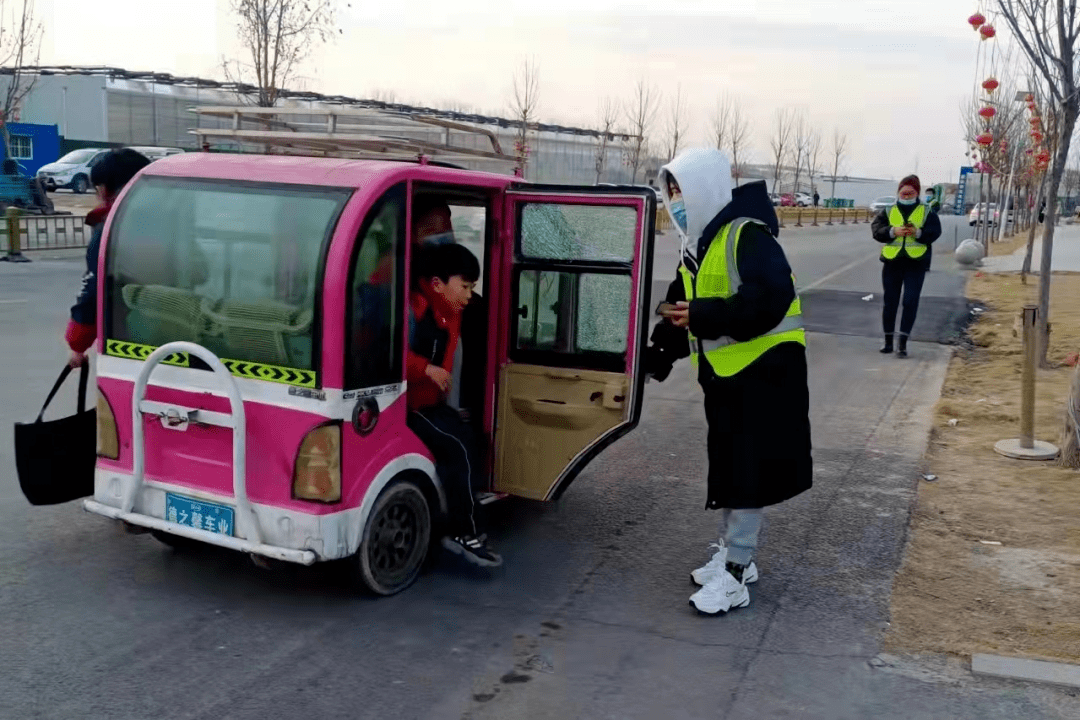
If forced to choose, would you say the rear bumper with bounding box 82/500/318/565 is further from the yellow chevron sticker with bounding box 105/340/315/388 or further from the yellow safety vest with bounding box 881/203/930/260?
the yellow safety vest with bounding box 881/203/930/260

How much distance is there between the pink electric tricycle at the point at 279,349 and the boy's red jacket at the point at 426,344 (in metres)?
0.25

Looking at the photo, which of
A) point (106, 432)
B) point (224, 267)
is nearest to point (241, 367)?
point (224, 267)

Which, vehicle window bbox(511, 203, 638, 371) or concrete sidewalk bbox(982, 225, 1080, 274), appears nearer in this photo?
vehicle window bbox(511, 203, 638, 371)

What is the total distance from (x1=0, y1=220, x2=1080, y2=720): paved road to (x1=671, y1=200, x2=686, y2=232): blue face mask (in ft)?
5.53

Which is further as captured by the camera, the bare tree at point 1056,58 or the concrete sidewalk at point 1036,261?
Result: the concrete sidewalk at point 1036,261

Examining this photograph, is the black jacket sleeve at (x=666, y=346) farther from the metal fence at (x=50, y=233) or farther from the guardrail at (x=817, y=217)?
the guardrail at (x=817, y=217)

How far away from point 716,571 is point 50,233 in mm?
21095

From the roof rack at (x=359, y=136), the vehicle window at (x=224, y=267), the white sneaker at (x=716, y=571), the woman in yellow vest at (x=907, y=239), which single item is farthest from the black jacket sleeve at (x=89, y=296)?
the woman in yellow vest at (x=907, y=239)

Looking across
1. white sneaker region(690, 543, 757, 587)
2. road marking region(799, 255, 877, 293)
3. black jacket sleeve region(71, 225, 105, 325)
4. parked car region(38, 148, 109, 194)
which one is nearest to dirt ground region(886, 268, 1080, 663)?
white sneaker region(690, 543, 757, 587)

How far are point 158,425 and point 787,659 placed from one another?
9.17 ft

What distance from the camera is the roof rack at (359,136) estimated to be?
538 cm

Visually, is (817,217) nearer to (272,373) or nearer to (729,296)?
(729,296)

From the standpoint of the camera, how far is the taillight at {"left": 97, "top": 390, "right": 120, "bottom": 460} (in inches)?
191

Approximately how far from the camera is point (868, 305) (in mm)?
17062
